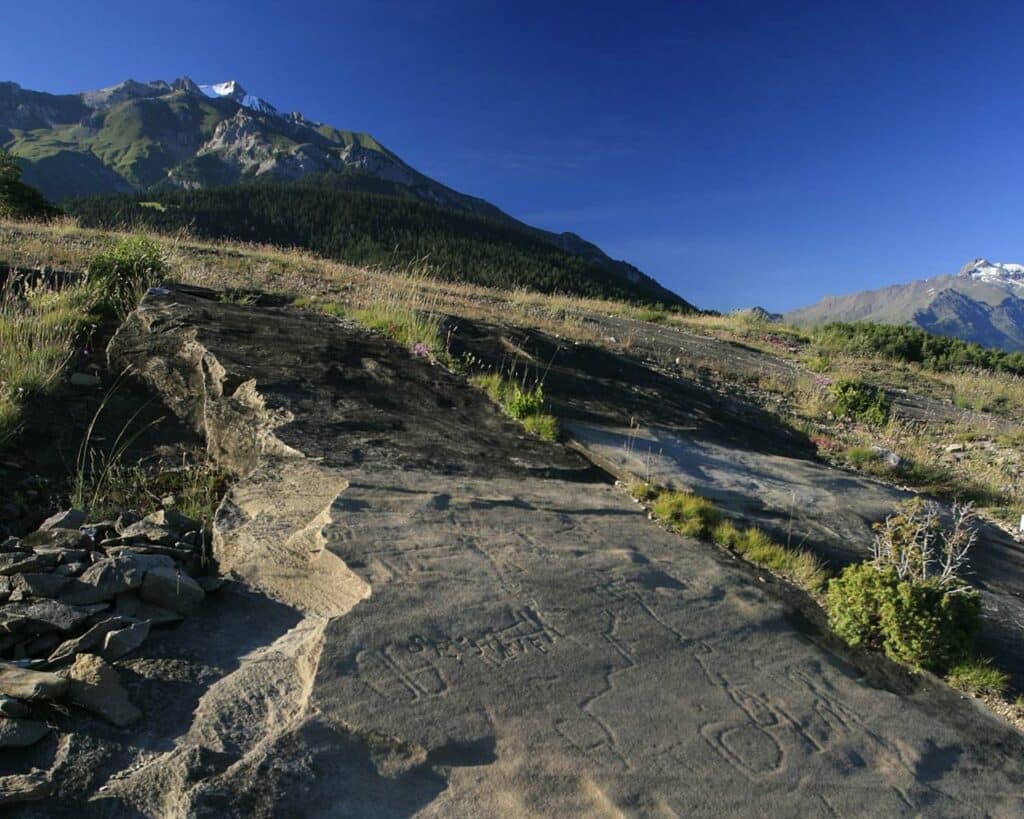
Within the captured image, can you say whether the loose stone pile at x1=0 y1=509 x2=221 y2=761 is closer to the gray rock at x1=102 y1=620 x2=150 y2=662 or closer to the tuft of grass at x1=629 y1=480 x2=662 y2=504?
the gray rock at x1=102 y1=620 x2=150 y2=662

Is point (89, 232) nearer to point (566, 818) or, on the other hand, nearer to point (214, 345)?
point (214, 345)

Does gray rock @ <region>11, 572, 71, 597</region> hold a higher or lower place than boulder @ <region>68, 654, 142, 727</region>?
higher

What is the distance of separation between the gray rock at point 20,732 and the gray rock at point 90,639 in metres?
0.39

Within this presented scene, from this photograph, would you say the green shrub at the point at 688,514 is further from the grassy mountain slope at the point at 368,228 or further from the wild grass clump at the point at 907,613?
the grassy mountain slope at the point at 368,228

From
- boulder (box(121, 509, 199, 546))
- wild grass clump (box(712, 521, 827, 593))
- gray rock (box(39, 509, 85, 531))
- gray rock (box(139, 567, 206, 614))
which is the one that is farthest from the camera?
wild grass clump (box(712, 521, 827, 593))

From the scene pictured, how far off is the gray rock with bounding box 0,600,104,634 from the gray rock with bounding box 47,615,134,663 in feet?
0.28

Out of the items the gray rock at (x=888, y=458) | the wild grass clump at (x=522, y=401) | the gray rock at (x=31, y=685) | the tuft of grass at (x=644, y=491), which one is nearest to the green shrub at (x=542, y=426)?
the wild grass clump at (x=522, y=401)

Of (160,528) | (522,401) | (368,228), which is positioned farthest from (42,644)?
(368,228)

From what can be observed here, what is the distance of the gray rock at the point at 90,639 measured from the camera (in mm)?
2779

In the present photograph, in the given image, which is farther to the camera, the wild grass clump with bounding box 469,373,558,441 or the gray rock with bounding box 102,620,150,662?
the wild grass clump with bounding box 469,373,558,441

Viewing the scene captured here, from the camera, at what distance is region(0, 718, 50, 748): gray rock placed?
2.32m

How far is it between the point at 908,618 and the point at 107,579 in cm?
441

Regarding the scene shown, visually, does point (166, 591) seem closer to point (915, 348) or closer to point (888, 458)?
point (888, 458)

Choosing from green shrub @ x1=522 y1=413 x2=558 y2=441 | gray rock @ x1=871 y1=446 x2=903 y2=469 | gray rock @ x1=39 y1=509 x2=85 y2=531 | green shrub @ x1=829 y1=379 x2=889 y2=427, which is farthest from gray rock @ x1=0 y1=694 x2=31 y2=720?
green shrub @ x1=829 y1=379 x2=889 y2=427
